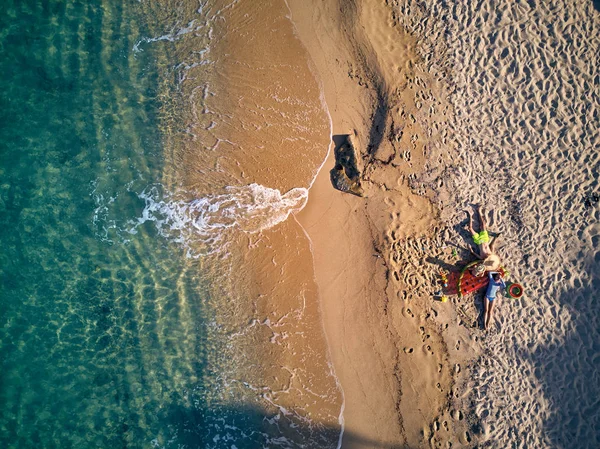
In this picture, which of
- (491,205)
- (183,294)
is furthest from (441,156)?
(183,294)

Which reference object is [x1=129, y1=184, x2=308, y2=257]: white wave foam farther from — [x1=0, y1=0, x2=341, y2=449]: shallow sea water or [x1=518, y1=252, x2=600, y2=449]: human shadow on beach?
[x1=518, y1=252, x2=600, y2=449]: human shadow on beach

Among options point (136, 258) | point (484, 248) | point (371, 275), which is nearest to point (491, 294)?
point (484, 248)

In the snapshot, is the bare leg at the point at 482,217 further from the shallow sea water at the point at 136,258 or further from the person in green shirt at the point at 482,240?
the shallow sea water at the point at 136,258

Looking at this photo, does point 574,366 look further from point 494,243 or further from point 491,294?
point 494,243

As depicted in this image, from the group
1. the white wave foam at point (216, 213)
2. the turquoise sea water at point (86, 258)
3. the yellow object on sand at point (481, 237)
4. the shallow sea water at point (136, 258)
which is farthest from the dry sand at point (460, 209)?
the turquoise sea water at point (86, 258)

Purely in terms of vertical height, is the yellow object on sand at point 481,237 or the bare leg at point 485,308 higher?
the yellow object on sand at point 481,237

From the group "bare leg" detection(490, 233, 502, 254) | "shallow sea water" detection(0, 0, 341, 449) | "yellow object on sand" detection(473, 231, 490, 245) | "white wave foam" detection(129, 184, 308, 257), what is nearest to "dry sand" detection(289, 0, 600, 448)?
"bare leg" detection(490, 233, 502, 254)
